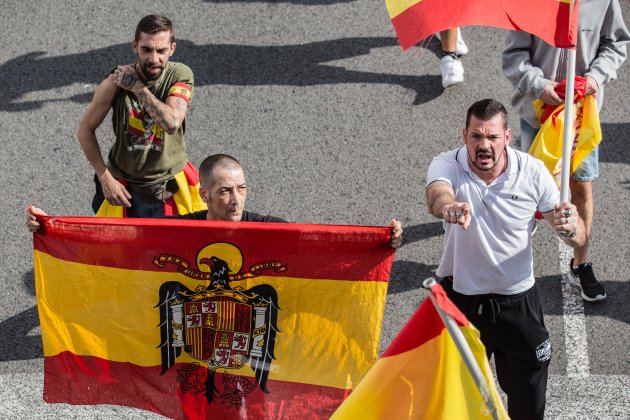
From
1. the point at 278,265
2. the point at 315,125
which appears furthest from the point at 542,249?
the point at 278,265

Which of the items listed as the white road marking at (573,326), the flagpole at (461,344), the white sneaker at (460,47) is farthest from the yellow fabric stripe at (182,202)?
the white sneaker at (460,47)

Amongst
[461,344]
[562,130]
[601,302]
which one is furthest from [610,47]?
[461,344]

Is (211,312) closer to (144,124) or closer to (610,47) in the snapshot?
(144,124)

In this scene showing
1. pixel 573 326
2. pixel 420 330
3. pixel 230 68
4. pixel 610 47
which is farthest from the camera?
pixel 230 68

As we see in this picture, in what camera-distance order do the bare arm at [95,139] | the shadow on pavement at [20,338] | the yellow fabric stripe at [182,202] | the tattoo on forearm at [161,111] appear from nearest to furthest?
the tattoo on forearm at [161,111]
the bare arm at [95,139]
the yellow fabric stripe at [182,202]
the shadow on pavement at [20,338]

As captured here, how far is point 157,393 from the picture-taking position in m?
5.52

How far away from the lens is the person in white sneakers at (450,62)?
8594 mm

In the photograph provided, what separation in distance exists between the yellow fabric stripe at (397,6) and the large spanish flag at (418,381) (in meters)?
1.51

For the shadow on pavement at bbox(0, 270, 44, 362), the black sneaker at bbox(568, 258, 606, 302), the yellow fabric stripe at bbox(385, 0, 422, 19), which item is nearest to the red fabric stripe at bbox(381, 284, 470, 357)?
the yellow fabric stripe at bbox(385, 0, 422, 19)

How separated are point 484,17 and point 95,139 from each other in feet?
7.69

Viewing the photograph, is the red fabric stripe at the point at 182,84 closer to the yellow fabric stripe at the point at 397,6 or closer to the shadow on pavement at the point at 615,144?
the yellow fabric stripe at the point at 397,6

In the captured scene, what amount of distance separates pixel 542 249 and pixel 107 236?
3.22m

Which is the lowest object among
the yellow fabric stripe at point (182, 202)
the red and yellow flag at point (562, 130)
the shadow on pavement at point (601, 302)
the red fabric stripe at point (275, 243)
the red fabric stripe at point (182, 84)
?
the shadow on pavement at point (601, 302)

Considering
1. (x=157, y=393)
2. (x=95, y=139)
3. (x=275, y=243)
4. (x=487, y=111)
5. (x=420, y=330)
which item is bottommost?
(x=157, y=393)
